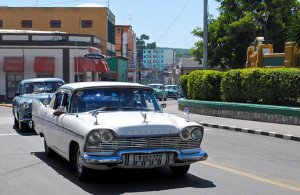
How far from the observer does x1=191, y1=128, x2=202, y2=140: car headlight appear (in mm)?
8273

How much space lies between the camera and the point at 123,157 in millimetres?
7727

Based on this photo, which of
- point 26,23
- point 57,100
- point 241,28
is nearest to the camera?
point 57,100

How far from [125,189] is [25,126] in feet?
31.7

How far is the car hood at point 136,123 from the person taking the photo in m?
7.79

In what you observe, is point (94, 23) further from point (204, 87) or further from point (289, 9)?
point (204, 87)

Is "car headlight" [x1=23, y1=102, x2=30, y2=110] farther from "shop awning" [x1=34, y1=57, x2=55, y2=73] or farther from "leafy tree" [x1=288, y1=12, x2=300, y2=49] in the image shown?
"shop awning" [x1=34, y1=57, x2=55, y2=73]

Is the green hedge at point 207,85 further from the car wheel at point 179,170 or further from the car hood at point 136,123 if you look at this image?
the car hood at point 136,123

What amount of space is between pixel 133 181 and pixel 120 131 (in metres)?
1.07

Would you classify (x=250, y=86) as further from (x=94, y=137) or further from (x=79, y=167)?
(x=94, y=137)

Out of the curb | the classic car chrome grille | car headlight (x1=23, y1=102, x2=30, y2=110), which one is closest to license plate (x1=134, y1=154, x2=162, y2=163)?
the classic car chrome grille

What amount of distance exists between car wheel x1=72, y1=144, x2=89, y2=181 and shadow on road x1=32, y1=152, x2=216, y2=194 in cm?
10

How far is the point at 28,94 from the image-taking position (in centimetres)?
1739

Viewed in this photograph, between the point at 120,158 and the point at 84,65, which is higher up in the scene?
the point at 84,65

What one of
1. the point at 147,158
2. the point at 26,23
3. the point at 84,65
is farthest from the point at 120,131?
the point at 26,23
